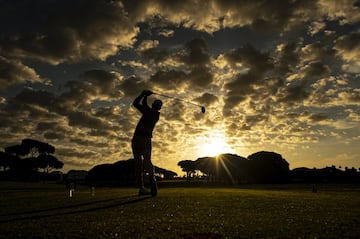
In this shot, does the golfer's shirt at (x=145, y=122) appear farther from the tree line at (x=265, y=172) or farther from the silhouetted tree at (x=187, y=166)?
the silhouetted tree at (x=187, y=166)

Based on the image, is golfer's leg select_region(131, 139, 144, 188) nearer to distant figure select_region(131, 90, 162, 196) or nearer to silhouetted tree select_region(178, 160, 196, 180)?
→ distant figure select_region(131, 90, 162, 196)

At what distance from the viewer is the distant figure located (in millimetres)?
17812

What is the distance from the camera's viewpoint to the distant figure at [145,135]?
701 inches

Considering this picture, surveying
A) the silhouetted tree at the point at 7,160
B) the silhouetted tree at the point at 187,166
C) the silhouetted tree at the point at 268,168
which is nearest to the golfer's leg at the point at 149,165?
the silhouetted tree at the point at 268,168

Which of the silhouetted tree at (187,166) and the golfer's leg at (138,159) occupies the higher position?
the silhouetted tree at (187,166)

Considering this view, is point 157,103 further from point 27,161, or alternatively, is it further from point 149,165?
point 27,161

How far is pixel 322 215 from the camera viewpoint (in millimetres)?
10852

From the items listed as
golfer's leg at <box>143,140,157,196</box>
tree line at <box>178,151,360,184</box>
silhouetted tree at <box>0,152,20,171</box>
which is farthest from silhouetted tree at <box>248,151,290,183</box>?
golfer's leg at <box>143,140,157,196</box>

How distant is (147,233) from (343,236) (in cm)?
382

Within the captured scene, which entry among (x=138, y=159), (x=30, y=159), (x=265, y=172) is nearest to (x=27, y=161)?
(x=30, y=159)

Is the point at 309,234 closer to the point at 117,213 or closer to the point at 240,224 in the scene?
the point at 240,224

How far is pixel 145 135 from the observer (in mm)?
17938

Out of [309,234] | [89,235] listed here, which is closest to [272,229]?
[309,234]

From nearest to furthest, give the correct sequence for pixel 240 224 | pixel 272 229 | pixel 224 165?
pixel 272 229 < pixel 240 224 < pixel 224 165
